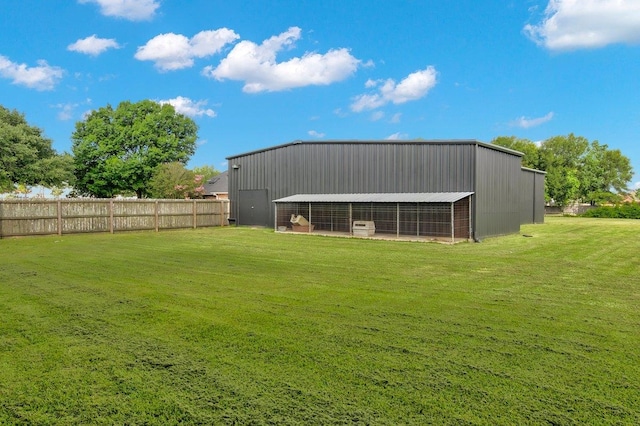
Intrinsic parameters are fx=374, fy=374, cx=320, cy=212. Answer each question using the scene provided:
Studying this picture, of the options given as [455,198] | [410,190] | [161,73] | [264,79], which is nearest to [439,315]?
[455,198]

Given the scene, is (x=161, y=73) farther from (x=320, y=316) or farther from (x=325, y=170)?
(x=320, y=316)

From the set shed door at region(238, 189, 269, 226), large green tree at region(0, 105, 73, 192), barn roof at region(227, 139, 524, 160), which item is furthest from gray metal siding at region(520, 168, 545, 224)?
large green tree at region(0, 105, 73, 192)

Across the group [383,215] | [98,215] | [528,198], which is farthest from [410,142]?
[98,215]

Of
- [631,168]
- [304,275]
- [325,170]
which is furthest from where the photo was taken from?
[631,168]

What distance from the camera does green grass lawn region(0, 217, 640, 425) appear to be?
234 centimetres

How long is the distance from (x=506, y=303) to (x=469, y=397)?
283 cm

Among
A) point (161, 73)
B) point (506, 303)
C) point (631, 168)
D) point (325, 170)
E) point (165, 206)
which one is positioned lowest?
point (506, 303)

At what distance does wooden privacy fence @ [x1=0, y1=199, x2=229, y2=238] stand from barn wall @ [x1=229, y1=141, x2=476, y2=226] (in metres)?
3.10

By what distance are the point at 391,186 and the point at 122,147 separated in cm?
2699

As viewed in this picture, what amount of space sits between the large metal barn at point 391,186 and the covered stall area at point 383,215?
4cm

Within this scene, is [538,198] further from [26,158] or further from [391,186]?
[26,158]

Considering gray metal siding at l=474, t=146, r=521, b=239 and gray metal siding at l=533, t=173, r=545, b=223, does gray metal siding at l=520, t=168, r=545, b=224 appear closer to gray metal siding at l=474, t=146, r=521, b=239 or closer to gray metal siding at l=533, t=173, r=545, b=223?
gray metal siding at l=533, t=173, r=545, b=223

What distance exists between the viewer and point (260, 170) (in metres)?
21.3

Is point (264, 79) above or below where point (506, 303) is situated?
above
